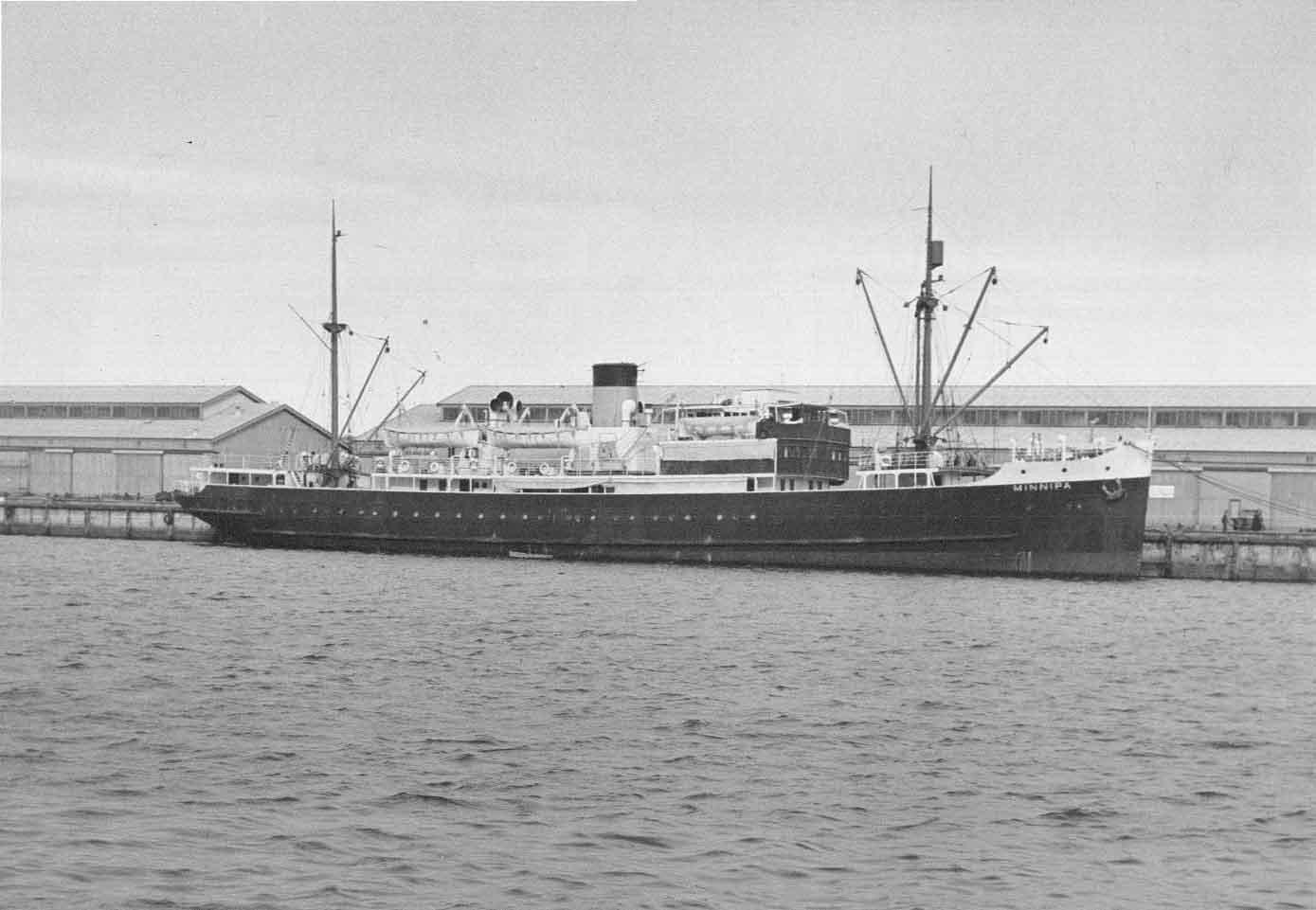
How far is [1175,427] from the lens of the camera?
74000 millimetres

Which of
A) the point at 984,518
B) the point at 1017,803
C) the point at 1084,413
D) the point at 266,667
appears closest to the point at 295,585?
the point at 266,667

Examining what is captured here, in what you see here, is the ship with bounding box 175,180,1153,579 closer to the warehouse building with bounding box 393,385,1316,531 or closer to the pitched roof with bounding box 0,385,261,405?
the warehouse building with bounding box 393,385,1316,531

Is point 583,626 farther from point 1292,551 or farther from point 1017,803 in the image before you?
point 1292,551

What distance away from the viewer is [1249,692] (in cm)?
2669

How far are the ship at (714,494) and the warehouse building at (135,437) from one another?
10.6 m

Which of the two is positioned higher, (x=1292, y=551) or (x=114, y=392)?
(x=114, y=392)

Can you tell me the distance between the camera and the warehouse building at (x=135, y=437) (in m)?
83.1

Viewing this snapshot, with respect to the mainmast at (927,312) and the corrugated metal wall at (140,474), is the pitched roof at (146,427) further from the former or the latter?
the mainmast at (927,312)

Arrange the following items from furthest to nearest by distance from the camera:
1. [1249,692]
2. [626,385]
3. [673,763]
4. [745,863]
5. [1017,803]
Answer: [626,385] → [1249,692] → [673,763] → [1017,803] → [745,863]

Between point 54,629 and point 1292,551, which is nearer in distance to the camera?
point 54,629

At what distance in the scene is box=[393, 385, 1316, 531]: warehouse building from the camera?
66125 millimetres

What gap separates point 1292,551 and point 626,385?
28264 millimetres

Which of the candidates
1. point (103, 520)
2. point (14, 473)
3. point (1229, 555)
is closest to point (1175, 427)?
point (1229, 555)

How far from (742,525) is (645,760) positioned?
3888cm
